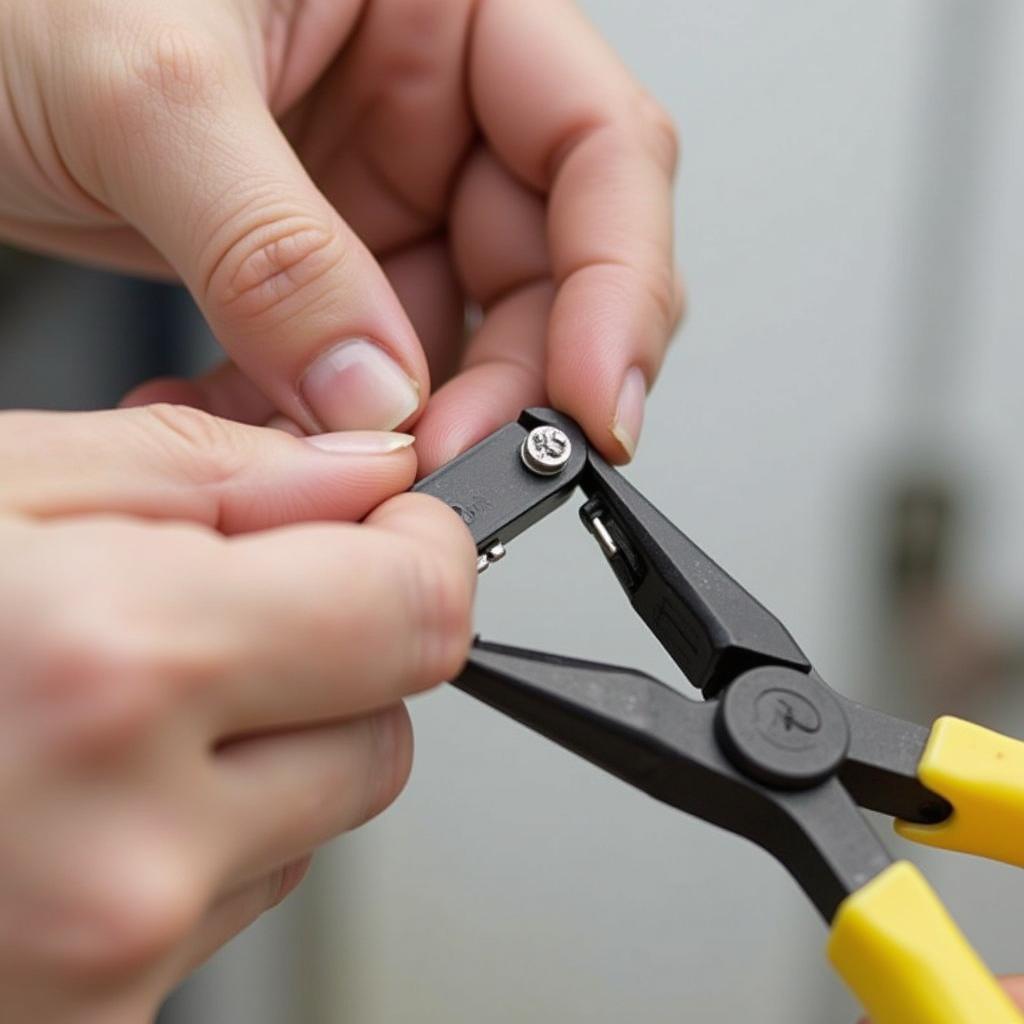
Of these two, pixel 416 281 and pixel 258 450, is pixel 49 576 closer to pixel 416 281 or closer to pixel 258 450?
pixel 258 450

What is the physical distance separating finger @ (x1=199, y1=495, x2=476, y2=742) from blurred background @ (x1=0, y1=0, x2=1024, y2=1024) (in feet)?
2.52

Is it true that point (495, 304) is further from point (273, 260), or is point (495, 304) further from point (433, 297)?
point (273, 260)

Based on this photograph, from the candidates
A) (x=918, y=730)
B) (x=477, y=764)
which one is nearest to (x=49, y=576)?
(x=918, y=730)

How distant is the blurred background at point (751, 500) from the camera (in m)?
1.29

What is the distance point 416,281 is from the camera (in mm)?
1018

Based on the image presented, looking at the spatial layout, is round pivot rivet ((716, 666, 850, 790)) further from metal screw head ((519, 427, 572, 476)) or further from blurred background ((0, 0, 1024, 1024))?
blurred background ((0, 0, 1024, 1024))

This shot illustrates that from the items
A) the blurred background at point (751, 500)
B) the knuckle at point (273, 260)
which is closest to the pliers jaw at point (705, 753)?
the knuckle at point (273, 260)

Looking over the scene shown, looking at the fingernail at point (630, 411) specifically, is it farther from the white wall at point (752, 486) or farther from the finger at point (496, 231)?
the white wall at point (752, 486)

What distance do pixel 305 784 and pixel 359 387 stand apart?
250mm

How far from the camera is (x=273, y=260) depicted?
68cm

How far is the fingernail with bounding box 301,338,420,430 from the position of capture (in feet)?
2.32

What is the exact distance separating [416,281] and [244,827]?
1.95 feet

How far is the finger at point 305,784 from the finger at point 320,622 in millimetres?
11

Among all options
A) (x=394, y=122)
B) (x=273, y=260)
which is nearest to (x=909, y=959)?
(x=273, y=260)
